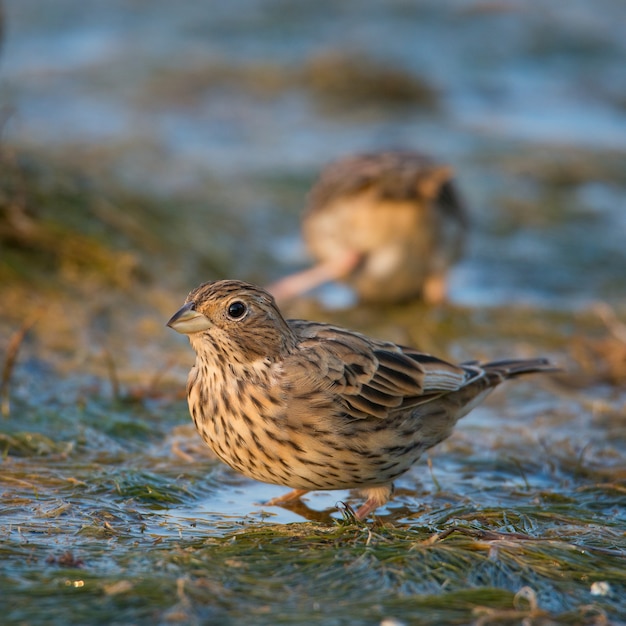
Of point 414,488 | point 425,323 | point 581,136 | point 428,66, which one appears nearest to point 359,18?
point 428,66

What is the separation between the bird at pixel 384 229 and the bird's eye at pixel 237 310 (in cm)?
393

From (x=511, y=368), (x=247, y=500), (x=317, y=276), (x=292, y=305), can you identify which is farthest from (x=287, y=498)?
(x=317, y=276)

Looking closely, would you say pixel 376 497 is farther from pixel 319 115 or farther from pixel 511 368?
pixel 319 115

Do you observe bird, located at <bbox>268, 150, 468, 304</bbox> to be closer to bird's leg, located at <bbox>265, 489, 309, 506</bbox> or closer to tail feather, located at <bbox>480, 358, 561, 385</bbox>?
tail feather, located at <bbox>480, 358, 561, 385</bbox>

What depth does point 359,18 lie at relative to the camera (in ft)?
62.3

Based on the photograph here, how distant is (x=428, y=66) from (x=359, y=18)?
200 centimetres

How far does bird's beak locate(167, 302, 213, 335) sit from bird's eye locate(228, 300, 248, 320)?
4.4 inches

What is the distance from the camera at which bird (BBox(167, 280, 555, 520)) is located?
523 cm

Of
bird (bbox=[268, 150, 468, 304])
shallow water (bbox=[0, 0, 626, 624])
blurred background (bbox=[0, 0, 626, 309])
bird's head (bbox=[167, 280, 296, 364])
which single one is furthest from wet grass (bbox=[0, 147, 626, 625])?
blurred background (bbox=[0, 0, 626, 309])

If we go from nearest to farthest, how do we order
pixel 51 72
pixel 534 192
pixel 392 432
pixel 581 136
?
pixel 392 432 < pixel 534 192 < pixel 581 136 < pixel 51 72

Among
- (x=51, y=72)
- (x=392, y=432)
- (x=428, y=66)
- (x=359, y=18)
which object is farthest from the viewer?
(x=359, y=18)

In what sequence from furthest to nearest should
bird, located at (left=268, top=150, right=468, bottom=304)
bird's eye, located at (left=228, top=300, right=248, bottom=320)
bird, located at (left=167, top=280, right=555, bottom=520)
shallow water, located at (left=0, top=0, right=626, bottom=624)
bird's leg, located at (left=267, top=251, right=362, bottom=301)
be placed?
bird's leg, located at (left=267, top=251, right=362, bottom=301)
bird, located at (left=268, top=150, right=468, bottom=304)
bird's eye, located at (left=228, top=300, right=248, bottom=320)
bird, located at (left=167, top=280, right=555, bottom=520)
shallow water, located at (left=0, top=0, right=626, bottom=624)

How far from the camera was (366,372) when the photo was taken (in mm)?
5664

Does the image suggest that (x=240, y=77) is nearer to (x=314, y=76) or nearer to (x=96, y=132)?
(x=314, y=76)
